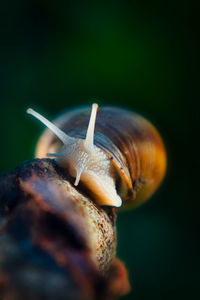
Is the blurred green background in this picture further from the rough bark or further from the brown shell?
the rough bark

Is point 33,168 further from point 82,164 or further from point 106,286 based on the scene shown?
point 106,286

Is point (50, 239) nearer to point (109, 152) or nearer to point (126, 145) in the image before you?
point (109, 152)

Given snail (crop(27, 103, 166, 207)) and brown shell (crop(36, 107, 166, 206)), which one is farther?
brown shell (crop(36, 107, 166, 206))

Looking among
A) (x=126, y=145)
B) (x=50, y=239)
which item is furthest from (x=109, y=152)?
(x=50, y=239)

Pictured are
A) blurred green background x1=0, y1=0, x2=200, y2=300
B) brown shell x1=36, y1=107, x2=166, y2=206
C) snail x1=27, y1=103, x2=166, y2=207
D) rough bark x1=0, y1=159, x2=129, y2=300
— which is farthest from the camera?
blurred green background x1=0, y1=0, x2=200, y2=300

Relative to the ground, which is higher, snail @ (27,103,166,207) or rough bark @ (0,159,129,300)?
snail @ (27,103,166,207)

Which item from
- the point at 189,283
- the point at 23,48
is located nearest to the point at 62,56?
the point at 23,48

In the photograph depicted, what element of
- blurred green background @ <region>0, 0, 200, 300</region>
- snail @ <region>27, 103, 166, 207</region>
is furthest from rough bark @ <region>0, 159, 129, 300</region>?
blurred green background @ <region>0, 0, 200, 300</region>

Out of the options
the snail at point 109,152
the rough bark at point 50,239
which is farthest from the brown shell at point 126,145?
the rough bark at point 50,239

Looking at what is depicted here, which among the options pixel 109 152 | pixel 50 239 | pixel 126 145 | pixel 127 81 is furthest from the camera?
pixel 127 81
